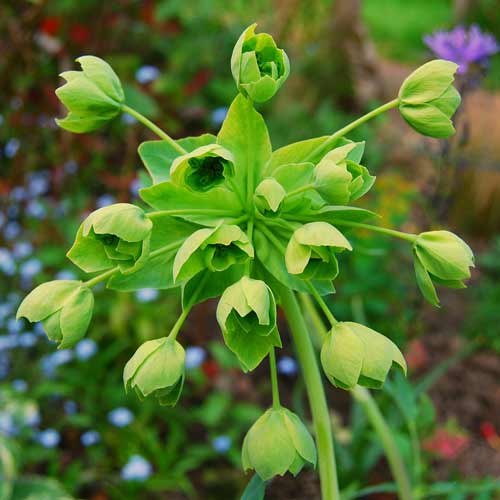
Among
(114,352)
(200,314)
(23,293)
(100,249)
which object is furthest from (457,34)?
(100,249)

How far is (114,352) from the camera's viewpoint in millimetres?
2465


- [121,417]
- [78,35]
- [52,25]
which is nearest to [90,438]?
[121,417]

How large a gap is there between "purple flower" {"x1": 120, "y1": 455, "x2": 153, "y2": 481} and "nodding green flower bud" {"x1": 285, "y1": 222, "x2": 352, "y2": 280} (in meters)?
1.49

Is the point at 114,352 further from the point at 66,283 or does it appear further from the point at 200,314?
the point at 66,283

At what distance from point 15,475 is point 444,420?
1499 mm

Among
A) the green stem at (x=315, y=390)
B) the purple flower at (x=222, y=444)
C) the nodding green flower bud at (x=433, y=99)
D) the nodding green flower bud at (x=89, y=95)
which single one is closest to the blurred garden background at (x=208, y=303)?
the purple flower at (x=222, y=444)

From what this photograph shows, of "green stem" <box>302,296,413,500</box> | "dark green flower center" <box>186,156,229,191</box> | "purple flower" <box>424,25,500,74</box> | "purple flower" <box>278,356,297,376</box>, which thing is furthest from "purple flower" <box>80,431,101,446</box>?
"dark green flower center" <box>186,156,229,191</box>

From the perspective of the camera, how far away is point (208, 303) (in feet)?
8.98

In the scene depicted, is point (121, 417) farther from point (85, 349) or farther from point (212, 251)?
point (212, 251)

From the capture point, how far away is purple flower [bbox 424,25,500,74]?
2.21 m

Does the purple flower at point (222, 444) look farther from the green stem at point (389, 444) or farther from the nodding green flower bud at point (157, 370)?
the nodding green flower bud at point (157, 370)

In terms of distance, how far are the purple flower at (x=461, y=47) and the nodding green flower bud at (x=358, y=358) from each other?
66.0 inches

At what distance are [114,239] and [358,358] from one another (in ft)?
0.85

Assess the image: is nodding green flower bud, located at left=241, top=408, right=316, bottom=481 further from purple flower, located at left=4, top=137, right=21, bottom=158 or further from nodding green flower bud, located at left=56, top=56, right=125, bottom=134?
purple flower, located at left=4, top=137, right=21, bottom=158
